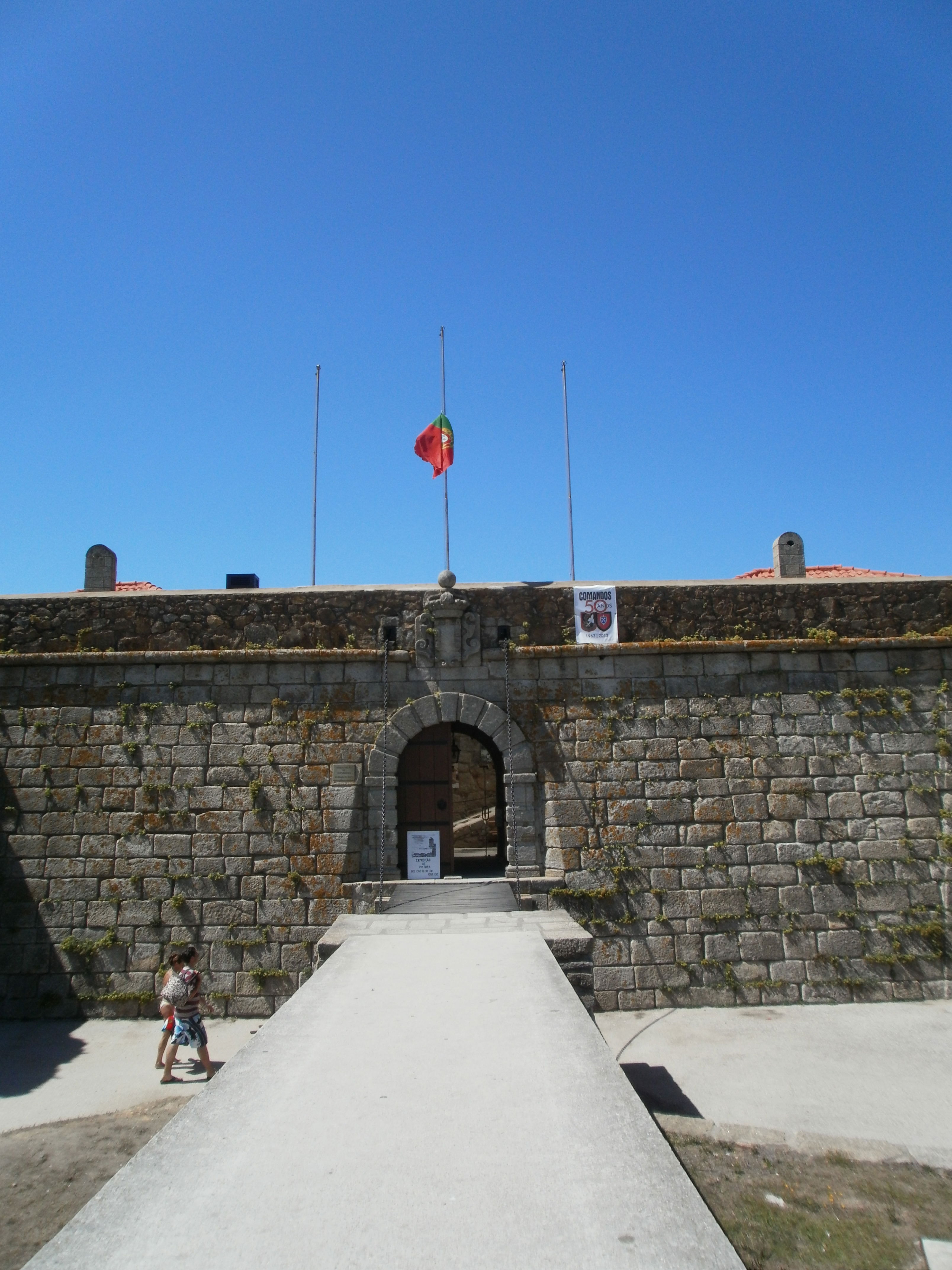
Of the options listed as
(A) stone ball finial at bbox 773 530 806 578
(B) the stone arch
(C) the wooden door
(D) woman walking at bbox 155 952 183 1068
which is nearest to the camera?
(D) woman walking at bbox 155 952 183 1068

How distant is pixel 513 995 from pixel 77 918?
6.54 meters

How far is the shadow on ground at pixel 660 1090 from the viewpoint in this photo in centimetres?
651

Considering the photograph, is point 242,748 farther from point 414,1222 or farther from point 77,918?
point 414,1222

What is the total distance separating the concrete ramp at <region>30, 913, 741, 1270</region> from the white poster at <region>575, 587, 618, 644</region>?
5.59 m

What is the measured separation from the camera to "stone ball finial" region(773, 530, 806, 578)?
10758mm

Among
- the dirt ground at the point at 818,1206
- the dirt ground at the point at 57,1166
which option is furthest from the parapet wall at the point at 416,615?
the dirt ground at the point at 818,1206

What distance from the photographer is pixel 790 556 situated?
35.5 feet

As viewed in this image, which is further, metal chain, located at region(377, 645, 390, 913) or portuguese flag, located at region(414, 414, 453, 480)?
portuguese flag, located at region(414, 414, 453, 480)

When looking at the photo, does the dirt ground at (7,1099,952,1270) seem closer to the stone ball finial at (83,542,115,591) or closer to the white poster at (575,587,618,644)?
the white poster at (575,587,618,644)

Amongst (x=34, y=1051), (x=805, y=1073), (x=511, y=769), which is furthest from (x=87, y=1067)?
(x=805, y=1073)

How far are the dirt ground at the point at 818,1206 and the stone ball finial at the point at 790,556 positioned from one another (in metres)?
7.00

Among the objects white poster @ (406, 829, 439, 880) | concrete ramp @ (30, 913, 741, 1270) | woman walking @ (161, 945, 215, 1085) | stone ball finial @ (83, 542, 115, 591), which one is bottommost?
woman walking @ (161, 945, 215, 1085)

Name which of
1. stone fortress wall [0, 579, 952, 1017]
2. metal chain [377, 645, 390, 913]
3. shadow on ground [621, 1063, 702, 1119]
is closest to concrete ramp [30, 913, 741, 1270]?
shadow on ground [621, 1063, 702, 1119]

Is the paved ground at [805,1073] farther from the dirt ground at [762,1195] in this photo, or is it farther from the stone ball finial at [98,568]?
the stone ball finial at [98,568]
